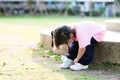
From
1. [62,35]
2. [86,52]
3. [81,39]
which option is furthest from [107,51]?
[62,35]

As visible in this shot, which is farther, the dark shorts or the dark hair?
the dark shorts

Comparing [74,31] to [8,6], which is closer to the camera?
[74,31]

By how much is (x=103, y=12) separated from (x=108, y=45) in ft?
54.4

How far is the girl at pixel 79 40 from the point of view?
5062 mm

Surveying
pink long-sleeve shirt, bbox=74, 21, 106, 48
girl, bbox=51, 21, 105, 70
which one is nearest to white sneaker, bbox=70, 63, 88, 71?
girl, bbox=51, 21, 105, 70

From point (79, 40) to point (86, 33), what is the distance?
0.14 meters

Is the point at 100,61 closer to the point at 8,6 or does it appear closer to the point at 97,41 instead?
the point at 97,41

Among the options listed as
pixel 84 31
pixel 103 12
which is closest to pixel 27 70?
pixel 84 31

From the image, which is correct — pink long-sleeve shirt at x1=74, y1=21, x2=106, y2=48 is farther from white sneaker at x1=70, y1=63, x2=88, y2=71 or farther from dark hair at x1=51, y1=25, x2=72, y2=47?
white sneaker at x1=70, y1=63, x2=88, y2=71

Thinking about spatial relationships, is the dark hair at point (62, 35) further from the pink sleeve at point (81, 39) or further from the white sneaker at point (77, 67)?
the white sneaker at point (77, 67)

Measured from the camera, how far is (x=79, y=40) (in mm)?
5137

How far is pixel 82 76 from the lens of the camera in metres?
4.79

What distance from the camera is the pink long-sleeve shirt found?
5.13 m

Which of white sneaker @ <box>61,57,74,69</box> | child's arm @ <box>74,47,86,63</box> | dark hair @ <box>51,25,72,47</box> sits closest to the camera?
dark hair @ <box>51,25,72,47</box>
